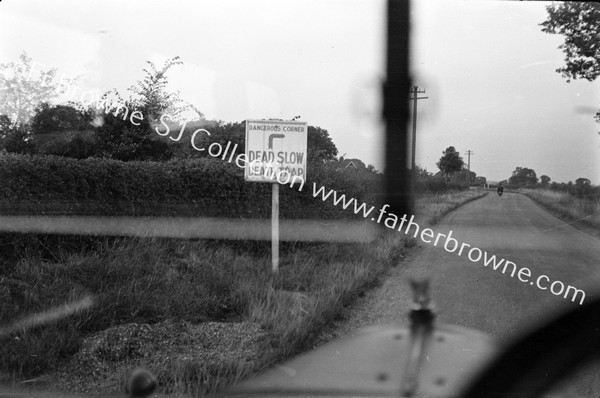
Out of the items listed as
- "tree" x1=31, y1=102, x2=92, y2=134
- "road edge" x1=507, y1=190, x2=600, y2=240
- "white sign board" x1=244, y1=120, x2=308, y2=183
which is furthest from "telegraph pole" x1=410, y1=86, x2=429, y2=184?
"tree" x1=31, y1=102, x2=92, y2=134

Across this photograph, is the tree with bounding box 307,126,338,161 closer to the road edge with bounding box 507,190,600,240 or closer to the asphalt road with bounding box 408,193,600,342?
the asphalt road with bounding box 408,193,600,342

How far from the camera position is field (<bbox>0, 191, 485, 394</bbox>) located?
300 centimetres

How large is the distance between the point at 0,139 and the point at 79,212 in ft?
2.76

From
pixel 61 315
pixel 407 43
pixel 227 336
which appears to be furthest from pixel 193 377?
pixel 407 43

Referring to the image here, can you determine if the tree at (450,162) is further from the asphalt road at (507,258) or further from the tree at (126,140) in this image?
the tree at (126,140)

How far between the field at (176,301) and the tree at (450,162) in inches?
11.5

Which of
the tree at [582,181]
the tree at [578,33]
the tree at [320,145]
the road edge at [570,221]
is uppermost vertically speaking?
the tree at [578,33]

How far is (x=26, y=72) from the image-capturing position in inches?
158

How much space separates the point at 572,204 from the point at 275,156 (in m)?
2.38

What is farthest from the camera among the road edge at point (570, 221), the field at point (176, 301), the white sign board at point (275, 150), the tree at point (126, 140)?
the tree at point (126, 140)

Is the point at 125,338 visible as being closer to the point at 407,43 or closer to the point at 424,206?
the point at 424,206

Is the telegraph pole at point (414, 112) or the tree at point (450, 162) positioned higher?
the telegraph pole at point (414, 112)

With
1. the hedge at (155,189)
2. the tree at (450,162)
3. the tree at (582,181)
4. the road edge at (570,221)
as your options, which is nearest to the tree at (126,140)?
the hedge at (155,189)

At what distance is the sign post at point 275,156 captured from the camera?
13.9ft
